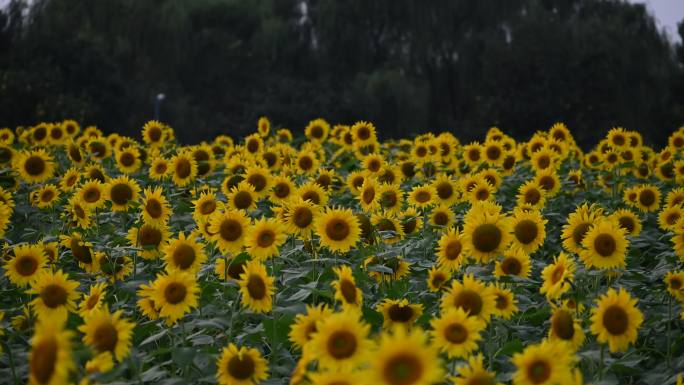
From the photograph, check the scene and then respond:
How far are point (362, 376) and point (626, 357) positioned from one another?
1.43m

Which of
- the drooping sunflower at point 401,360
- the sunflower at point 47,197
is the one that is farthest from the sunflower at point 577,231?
the sunflower at point 47,197

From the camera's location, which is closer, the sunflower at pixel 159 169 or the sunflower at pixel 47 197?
the sunflower at pixel 47 197

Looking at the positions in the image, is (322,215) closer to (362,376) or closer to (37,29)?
(362,376)

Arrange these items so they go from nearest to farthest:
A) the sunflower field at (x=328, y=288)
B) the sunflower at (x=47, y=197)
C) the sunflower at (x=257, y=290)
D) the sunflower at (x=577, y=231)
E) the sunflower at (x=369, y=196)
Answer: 1. the sunflower field at (x=328, y=288)
2. the sunflower at (x=257, y=290)
3. the sunflower at (x=577, y=231)
4. the sunflower at (x=369, y=196)
5. the sunflower at (x=47, y=197)

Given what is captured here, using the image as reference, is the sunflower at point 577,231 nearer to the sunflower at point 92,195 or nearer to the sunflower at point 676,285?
the sunflower at point 676,285

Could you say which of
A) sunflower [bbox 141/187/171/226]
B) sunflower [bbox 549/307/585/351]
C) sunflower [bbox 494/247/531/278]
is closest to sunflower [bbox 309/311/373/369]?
sunflower [bbox 549/307/585/351]

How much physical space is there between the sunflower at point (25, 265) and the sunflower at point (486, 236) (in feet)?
5.76

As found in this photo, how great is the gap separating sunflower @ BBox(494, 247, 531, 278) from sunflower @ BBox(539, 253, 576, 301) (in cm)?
34

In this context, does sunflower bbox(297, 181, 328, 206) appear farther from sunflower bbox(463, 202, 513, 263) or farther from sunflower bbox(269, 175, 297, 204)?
sunflower bbox(463, 202, 513, 263)

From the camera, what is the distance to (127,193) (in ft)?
13.8

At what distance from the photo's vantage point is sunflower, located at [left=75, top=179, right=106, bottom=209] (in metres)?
4.36

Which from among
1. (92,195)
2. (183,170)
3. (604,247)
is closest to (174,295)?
(604,247)

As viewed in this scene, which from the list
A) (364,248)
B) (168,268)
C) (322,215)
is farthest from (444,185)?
(168,268)

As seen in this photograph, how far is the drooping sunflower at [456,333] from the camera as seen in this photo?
2.33 m
